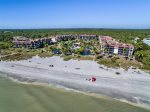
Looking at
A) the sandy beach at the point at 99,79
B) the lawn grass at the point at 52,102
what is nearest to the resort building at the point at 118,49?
the sandy beach at the point at 99,79

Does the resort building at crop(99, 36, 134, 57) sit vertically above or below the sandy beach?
above

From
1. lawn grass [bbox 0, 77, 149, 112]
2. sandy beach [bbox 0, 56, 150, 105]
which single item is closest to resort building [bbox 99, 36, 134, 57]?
sandy beach [bbox 0, 56, 150, 105]

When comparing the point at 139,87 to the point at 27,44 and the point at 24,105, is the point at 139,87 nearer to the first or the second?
the point at 24,105

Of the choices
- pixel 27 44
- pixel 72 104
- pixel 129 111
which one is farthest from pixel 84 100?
pixel 27 44

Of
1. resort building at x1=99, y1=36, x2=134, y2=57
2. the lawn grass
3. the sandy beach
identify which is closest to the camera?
the lawn grass

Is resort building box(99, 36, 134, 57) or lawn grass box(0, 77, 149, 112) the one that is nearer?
lawn grass box(0, 77, 149, 112)

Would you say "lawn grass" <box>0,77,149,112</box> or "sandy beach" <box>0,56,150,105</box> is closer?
"lawn grass" <box>0,77,149,112</box>

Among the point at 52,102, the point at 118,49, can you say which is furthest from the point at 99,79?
the point at 118,49

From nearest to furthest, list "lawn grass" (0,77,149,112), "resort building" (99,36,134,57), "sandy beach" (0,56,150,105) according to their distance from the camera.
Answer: "lawn grass" (0,77,149,112) < "sandy beach" (0,56,150,105) < "resort building" (99,36,134,57)

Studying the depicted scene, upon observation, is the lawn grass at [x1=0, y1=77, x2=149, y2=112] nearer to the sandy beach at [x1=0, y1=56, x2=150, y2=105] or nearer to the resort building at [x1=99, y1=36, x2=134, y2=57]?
the sandy beach at [x1=0, y1=56, x2=150, y2=105]
